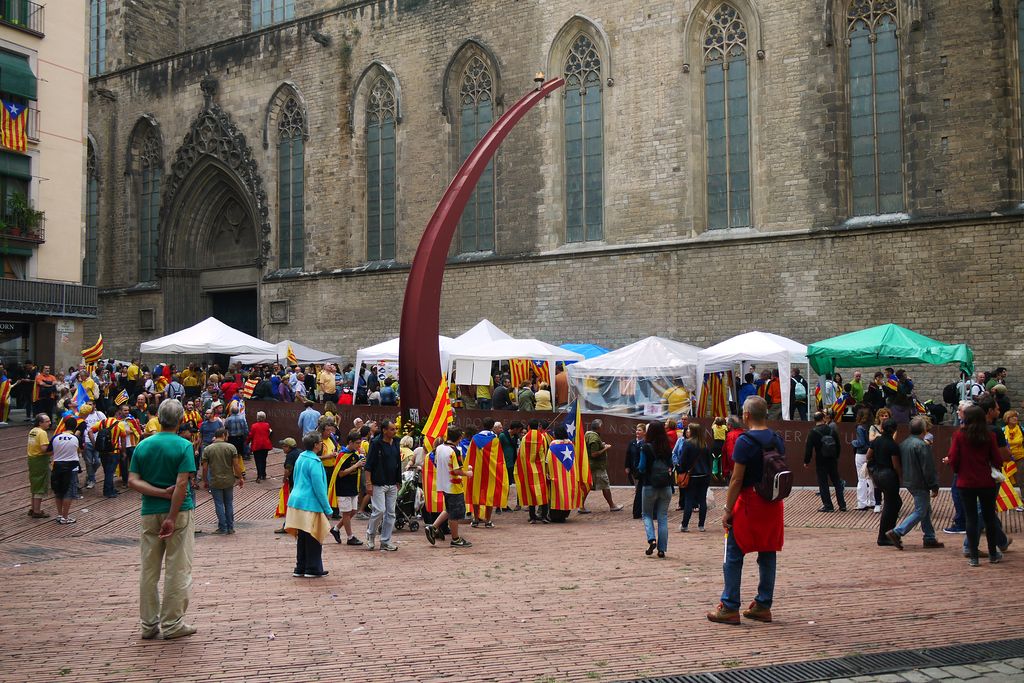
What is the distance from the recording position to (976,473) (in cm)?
975

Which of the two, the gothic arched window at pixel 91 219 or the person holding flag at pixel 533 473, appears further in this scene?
the gothic arched window at pixel 91 219

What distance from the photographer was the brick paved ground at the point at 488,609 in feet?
21.2

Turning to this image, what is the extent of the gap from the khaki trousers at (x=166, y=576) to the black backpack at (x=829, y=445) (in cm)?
939

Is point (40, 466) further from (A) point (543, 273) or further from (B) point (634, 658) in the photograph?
(A) point (543, 273)

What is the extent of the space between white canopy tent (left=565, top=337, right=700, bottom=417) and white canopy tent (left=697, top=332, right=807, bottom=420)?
48cm

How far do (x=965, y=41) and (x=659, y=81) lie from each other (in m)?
7.43

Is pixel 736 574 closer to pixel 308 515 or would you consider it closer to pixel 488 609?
pixel 488 609

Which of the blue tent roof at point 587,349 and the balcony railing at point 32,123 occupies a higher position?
the balcony railing at point 32,123

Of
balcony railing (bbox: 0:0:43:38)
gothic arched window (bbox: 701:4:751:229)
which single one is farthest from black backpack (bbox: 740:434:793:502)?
balcony railing (bbox: 0:0:43:38)

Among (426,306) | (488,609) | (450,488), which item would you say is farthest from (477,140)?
(488,609)

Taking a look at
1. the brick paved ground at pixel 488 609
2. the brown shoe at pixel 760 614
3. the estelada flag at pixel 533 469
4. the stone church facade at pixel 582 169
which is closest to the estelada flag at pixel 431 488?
the brick paved ground at pixel 488 609

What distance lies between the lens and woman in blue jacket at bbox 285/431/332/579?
9.63 m

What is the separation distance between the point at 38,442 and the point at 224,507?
3015mm

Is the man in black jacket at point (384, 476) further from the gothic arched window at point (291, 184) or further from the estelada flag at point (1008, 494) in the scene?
the gothic arched window at point (291, 184)
